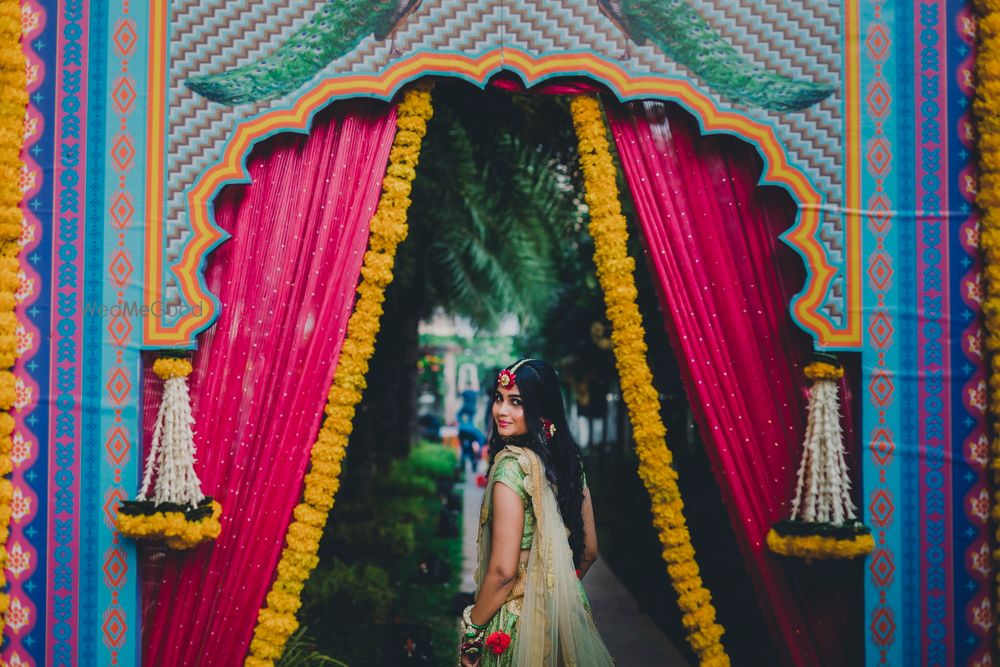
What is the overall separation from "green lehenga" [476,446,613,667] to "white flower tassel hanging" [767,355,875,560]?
0.86 meters

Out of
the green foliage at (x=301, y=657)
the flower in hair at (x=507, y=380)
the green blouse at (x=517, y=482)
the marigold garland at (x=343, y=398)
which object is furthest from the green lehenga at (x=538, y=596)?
the green foliage at (x=301, y=657)

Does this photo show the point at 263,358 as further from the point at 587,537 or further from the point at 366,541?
the point at 366,541

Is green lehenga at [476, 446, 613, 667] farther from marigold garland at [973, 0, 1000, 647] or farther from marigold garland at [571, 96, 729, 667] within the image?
marigold garland at [973, 0, 1000, 647]

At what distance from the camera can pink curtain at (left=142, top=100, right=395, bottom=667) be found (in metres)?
3.43

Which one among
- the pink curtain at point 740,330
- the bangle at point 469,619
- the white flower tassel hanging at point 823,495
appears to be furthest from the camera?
the pink curtain at point 740,330

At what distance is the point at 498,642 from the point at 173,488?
1414mm

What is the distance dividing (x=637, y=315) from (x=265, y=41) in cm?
192

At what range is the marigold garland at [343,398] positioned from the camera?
3385 millimetres

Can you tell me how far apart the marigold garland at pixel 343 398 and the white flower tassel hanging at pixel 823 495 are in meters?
1.76

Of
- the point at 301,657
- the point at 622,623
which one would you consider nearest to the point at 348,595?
the point at 301,657

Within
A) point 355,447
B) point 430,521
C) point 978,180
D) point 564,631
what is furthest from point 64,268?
point 430,521

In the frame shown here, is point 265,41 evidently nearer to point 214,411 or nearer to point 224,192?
point 224,192

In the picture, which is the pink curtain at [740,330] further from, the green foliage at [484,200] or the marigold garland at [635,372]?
the green foliage at [484,200]

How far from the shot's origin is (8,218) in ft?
11.2
